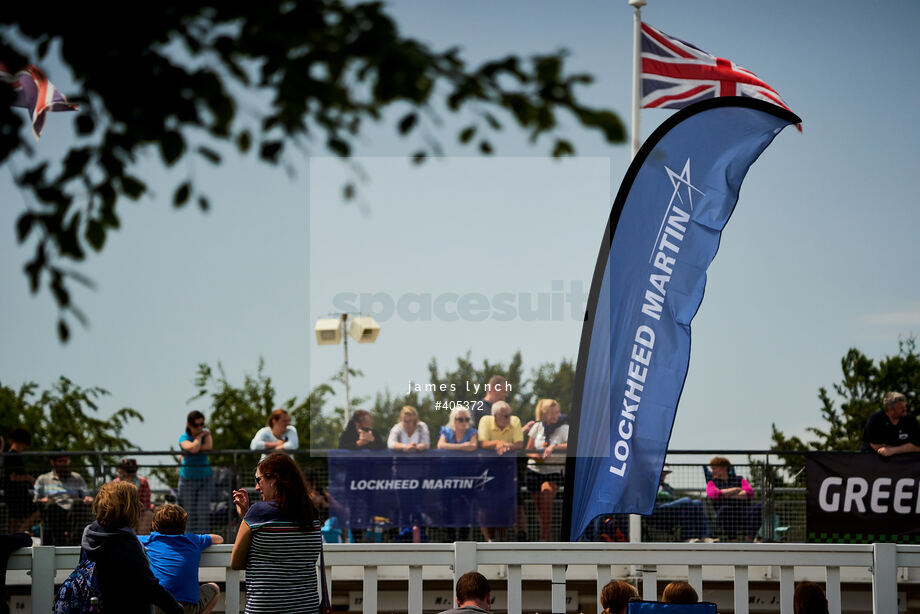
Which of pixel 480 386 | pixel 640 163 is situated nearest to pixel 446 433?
pixel 480 386

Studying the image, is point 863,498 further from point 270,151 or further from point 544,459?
point 270,151

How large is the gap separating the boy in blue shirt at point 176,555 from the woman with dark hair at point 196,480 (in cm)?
489

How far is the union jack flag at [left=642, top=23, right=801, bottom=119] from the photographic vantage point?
42.6ft

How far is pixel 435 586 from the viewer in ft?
33.4

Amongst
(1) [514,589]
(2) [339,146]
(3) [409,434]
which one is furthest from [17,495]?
(2) [339,146]

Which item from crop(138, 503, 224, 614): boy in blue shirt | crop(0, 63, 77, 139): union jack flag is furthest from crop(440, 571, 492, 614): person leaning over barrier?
crop(0, 63, 77, 139): union jack flag

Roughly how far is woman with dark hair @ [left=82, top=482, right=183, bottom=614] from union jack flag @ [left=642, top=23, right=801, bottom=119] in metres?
8.84

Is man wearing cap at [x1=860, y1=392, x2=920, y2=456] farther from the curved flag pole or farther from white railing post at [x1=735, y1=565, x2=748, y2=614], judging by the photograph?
white railing post at [x1=735, y1=565, x2=748, y2=614]

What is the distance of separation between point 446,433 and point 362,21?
8.04 m

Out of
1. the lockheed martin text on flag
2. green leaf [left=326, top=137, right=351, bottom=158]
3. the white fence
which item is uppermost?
the lockheed martin text on flag

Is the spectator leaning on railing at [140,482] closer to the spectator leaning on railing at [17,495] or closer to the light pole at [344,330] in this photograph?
the spectator leaning on railing at [17,495]

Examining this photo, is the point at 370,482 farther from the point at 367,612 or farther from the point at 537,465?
the point at 367,612

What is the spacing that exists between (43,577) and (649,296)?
5.83 metres

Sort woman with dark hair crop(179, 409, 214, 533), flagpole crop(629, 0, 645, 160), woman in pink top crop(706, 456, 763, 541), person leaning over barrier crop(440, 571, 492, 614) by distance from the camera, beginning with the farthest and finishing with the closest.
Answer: flagpole crop(629, 0, 645, 160) → woman with dark hair crop(179, 409, 214, 533) → woman in pink top crop(706, 456, 763, 541) → person leaning over barrier crop(440, 571, 492, 614)
